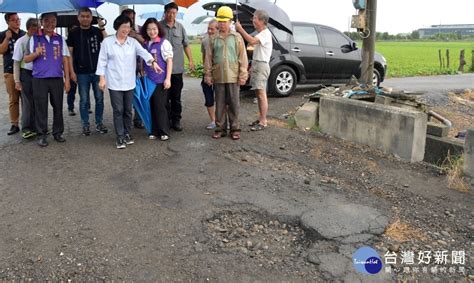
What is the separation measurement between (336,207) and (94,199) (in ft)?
7.86

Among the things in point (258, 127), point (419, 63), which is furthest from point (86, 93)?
point (419, 63)

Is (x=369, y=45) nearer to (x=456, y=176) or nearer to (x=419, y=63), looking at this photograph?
(x=456, y=176)

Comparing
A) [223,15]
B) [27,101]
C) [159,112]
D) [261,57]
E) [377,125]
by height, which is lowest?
[377,125]

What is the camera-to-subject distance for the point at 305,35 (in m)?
10.6

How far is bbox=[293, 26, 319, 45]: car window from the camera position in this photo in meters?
10.5

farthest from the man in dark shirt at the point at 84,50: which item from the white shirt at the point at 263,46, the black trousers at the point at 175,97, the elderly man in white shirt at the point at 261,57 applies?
the white shirt at the point at 263,46

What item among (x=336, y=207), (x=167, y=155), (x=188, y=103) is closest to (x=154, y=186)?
(x=167, y=155)

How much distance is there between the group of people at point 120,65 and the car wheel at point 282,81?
3092 mm

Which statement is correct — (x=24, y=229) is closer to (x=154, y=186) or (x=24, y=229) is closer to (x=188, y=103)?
(x=154, y=186)

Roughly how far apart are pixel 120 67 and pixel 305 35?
596 cm

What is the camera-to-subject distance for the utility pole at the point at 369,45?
8.09 meters

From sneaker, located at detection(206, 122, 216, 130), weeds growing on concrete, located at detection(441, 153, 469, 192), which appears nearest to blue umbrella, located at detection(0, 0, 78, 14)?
sneaker, located at detection(206, 122, 216, 130)

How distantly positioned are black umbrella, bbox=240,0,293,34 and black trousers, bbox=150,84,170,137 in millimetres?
2257

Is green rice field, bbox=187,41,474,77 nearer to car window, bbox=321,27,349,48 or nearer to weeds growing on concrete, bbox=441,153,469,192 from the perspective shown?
car window, bbox=321,27,349,48
